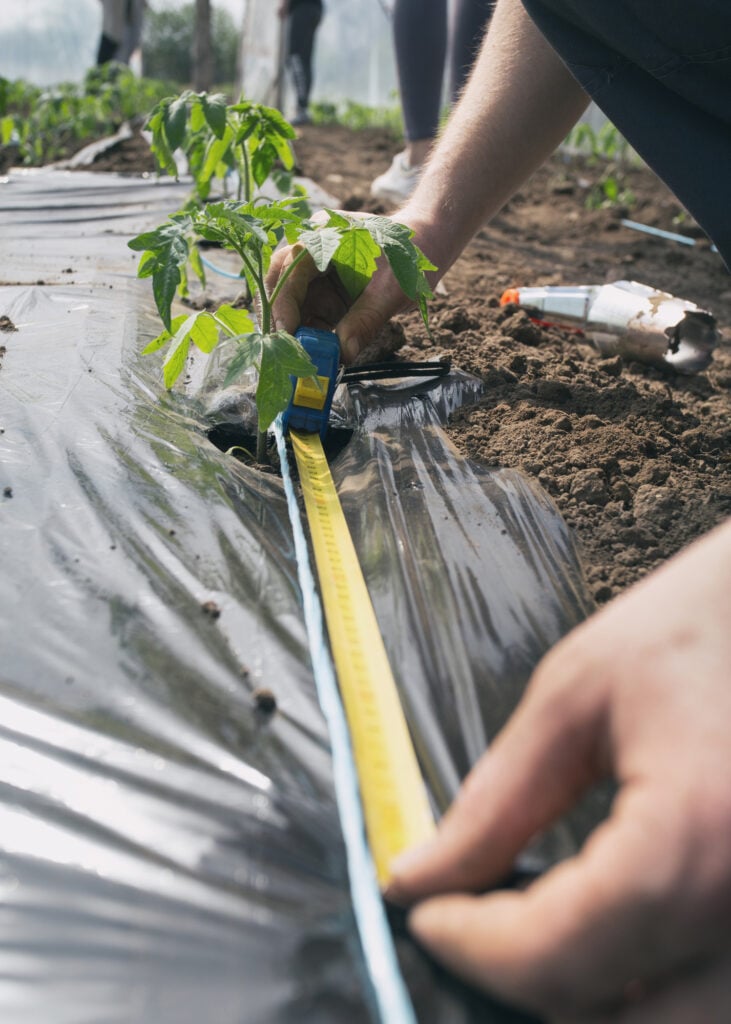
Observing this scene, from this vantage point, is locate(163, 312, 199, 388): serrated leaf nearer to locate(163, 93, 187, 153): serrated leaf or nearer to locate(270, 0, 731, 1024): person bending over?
locate(163, 93, 187, 153): serrated leaf

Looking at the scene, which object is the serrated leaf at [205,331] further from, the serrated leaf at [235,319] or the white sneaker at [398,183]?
the white sneaker at [398,183]

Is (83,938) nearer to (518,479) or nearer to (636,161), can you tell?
(518,479)

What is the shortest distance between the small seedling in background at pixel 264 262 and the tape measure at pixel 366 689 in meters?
0.16

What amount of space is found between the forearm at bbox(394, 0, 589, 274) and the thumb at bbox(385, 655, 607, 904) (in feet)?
4.50

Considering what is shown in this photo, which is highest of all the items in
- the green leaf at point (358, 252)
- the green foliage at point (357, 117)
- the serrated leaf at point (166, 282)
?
the green leaf at point (358, 252)

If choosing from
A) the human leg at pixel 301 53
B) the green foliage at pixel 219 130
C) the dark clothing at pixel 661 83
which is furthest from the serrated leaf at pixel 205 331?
the human leg at pixel 301 53

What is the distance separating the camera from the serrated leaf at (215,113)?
2053 mm

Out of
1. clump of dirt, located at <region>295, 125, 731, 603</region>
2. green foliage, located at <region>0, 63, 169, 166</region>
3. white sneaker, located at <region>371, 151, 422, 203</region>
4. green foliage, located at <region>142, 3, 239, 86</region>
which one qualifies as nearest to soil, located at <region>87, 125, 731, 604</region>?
clump of dirt, located at <region>295, 125, 731, 603</region>

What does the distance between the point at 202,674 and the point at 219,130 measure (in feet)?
5.06

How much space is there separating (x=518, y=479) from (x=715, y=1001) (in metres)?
1.00

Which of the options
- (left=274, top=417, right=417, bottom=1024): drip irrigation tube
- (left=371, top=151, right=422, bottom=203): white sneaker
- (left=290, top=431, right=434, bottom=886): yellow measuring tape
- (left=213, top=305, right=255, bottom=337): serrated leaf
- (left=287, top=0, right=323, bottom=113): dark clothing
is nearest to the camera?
(left=274, top=417, right=417, bottom=1024): drip irrigation tube

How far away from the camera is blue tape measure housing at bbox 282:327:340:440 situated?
161 centimetres

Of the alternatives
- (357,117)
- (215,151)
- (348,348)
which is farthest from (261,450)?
(357,117)

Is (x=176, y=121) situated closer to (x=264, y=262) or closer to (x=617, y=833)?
(x=264, y=262)
